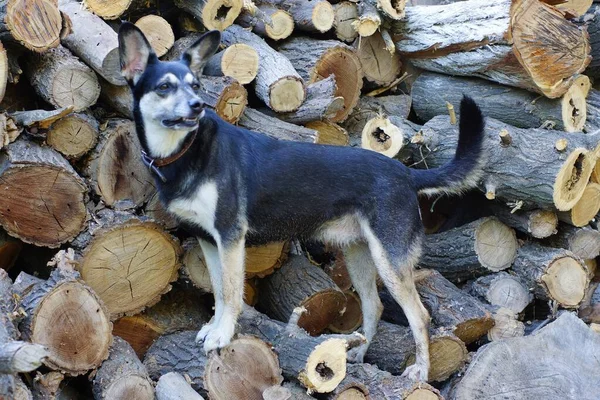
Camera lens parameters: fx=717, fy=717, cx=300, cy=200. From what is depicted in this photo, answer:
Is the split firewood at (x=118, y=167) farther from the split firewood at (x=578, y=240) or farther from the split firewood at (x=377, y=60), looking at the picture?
the split firewood at (x=578, y=240)

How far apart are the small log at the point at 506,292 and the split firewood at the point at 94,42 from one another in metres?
2.91

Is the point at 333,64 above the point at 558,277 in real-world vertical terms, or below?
above

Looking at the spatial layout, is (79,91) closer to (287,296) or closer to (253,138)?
(253,138)

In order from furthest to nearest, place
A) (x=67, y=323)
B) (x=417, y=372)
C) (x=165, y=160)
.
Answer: (x=417, y=372), (x=165, y=160), (x=67, y=323)

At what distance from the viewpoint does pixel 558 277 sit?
5.12m

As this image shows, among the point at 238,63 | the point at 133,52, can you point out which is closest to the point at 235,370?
the point at 133,52

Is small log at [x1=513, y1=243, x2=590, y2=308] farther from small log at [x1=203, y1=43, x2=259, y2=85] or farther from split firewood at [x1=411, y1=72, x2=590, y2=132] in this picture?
small log at [x1=203, y1=43, x2=259, y2=85]

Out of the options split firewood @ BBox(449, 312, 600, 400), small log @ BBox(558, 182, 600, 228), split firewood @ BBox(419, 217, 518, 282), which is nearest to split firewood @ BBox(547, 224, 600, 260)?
small log @ BBox(558, 182, 600, 228)

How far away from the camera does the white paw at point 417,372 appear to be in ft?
14.1

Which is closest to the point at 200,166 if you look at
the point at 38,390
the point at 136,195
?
the point at 136,195

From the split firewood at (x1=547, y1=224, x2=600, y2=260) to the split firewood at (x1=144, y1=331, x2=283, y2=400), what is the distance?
8.62 feet

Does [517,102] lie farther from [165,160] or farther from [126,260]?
[126,260]

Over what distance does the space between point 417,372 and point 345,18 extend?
2936 millimetres

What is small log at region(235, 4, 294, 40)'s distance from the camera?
5.41 metres
